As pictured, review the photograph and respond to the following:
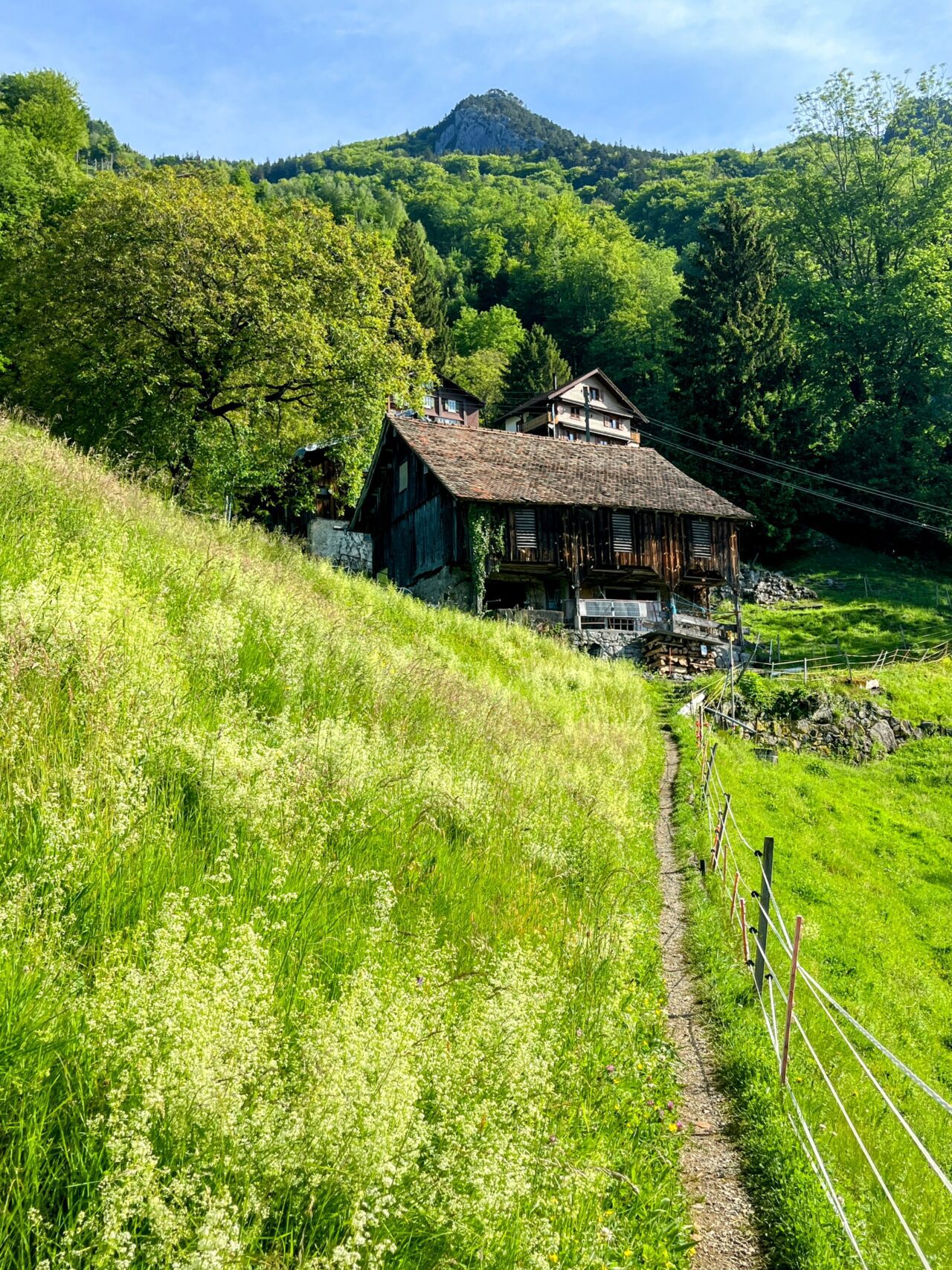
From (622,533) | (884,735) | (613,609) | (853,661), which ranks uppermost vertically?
(622,533)

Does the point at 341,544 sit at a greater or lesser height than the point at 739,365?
lesser

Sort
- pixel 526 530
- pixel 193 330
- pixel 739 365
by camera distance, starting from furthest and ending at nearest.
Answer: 1. pixel 739 365
2. pixel 526 530
3. pixel 193 330

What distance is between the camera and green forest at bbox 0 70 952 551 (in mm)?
26469

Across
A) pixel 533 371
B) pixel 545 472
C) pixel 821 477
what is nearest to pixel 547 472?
pixel 545 472

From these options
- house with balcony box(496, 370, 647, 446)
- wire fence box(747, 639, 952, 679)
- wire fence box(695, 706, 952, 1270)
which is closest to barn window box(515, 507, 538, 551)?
wire fence box(747, 639, 952, 679)

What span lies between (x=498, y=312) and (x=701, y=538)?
60975mm

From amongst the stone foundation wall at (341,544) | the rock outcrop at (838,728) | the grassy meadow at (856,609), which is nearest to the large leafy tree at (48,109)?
the stone foundation wall at (341,544)

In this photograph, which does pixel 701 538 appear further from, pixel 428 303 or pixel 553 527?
pixel 428 303

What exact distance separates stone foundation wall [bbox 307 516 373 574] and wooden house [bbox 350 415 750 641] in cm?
542

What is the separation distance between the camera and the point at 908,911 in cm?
1476

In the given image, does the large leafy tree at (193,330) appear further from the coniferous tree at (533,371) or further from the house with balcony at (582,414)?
the coniferous tree at (533,371)

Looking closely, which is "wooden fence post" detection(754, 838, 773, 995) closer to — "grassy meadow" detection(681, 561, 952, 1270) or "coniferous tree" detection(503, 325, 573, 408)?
"grassy meadow" detection(681, 561, 952, 1270)

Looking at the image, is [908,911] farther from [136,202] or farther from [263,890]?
[136,202]

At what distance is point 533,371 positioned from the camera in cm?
7012
